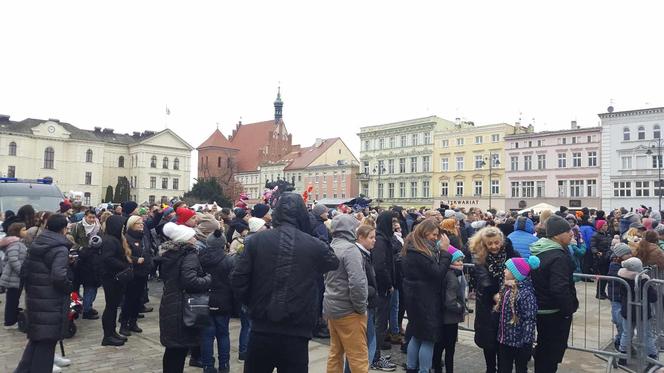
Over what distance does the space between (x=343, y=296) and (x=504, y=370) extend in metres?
1.98

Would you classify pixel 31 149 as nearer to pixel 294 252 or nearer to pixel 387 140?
pixel 387 140

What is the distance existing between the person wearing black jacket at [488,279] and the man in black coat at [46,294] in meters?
4.70

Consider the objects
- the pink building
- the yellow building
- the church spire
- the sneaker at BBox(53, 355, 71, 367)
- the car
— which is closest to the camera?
the sneaker at BBox(53, 355, 71, 367)

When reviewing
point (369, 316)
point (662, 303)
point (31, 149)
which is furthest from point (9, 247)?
point (31, 149)

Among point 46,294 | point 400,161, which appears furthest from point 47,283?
point 400,161

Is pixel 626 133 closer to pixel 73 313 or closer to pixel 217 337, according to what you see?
pixel 217 337

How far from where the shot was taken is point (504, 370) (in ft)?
16.9

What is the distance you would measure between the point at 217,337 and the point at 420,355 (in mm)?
2592

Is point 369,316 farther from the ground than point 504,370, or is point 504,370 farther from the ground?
point 369,316

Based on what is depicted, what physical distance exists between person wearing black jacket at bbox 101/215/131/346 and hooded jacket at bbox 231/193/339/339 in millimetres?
4485

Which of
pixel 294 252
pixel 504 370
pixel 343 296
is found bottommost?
pixel 504 370

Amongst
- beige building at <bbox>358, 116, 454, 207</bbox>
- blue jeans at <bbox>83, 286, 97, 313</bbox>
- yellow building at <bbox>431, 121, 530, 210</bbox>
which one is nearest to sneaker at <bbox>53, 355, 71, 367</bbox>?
blue jeans at <bbox>83, 286, 97, 313</bbox>

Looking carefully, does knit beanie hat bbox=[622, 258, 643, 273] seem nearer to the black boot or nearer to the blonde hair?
the blonde hair

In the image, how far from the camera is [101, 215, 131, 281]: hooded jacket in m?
7.40
